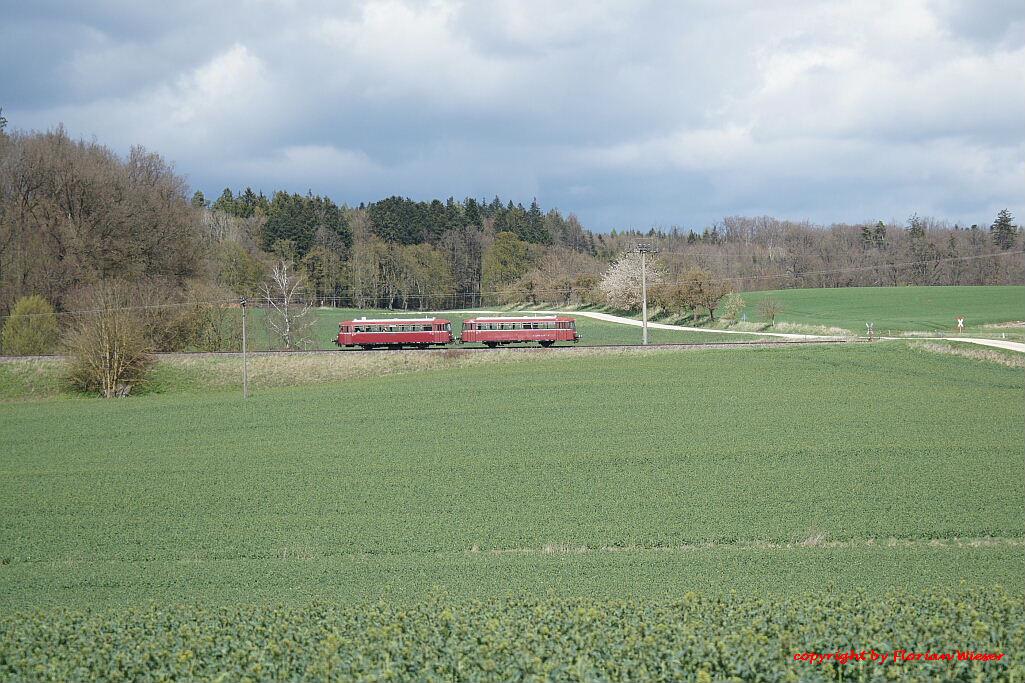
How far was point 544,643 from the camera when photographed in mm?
6586

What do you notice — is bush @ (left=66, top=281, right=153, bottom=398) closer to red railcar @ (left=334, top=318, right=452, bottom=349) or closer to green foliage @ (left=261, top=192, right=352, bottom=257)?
red railcar @ (left=334, top=318, right=452, bottom=349)

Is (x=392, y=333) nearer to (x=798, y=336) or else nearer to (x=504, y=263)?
(x=798, y=336)

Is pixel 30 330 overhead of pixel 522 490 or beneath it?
overhead

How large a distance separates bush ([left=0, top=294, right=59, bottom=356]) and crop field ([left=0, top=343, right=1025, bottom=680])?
638 inches

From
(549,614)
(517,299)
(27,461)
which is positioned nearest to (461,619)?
(549,614)

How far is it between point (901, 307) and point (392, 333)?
2269 inches

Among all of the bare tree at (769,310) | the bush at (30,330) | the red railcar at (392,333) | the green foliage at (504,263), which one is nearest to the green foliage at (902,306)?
the bare tree at (769,310)

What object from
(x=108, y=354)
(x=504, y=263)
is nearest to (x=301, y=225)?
(x=504, y=263)

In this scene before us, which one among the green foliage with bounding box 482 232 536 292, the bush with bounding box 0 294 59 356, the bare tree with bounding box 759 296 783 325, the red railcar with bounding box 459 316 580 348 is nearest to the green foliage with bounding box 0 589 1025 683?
the red railcar with bounding box 459 316 580 348

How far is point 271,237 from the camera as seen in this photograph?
417 feet

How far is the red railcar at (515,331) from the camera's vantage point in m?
53.5

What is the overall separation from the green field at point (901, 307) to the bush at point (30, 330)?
57.0 meters

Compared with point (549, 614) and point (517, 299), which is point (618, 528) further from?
point (517, 299)

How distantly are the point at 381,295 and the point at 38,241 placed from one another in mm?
68216
